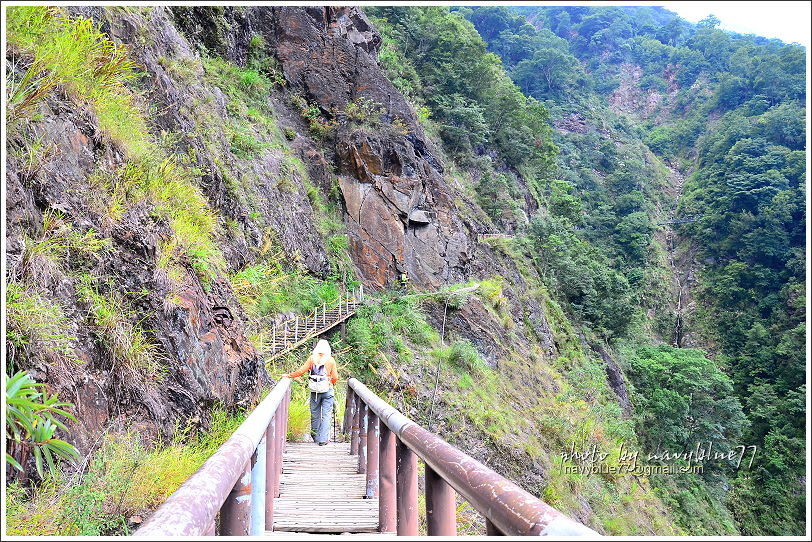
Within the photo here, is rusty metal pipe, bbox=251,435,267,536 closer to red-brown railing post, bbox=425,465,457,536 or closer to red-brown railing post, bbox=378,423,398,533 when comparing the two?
red-brown railing post, bbox=378,423,398,533

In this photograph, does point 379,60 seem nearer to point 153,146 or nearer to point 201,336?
point 153,146

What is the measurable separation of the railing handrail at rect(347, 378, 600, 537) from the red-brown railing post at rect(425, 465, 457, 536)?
69mm

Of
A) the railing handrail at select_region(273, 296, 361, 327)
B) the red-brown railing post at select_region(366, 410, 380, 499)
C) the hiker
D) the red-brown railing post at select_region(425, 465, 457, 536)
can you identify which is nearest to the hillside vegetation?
the railing handrail at select_region(273, 296, 361, 327)

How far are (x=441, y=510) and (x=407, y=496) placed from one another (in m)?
0.63

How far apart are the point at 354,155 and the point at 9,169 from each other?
15.1 meters

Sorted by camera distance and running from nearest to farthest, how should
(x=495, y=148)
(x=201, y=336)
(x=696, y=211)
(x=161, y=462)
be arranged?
(x=161, y=462) < (x=201, y=336) < (x=495, y=148) < (x=696, y=211)

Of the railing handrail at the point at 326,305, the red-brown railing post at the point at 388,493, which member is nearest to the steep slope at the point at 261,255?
the railing handrail at the point at 326,305

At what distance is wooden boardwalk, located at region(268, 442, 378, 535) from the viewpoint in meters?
3.20

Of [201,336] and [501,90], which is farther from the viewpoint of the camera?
[501,90]

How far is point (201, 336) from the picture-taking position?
4391 millimetres

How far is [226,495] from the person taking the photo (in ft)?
4.31

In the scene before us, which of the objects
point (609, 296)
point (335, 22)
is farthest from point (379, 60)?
point (609, 296)

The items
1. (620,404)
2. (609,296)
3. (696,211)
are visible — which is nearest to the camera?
(620,404)

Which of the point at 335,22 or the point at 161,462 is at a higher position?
the point at 335,22
